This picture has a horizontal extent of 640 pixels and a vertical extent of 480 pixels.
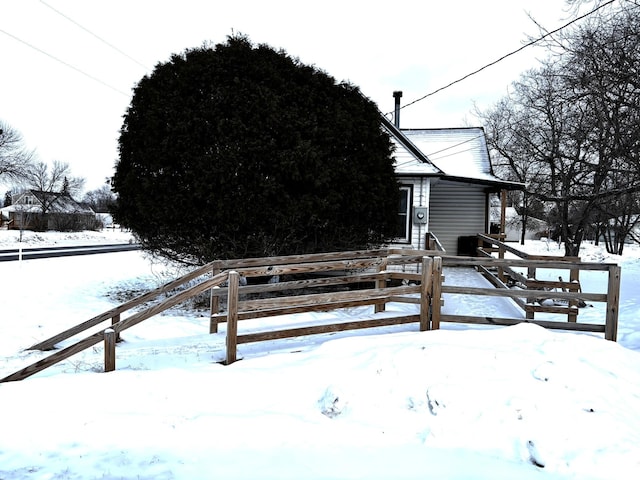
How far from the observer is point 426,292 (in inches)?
215

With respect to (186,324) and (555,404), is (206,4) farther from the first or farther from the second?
(555,404)

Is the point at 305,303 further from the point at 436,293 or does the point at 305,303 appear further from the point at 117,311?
the point at 117,311

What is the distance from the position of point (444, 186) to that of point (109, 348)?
13.1 metres

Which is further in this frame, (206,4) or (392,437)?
(206,4)

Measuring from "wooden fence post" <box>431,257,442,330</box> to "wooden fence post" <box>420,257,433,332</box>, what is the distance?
0.17 feet

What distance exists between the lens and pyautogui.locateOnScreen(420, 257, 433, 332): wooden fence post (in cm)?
541

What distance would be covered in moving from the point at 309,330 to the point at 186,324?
3215 mm

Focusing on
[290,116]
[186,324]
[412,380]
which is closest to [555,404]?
[412,380]

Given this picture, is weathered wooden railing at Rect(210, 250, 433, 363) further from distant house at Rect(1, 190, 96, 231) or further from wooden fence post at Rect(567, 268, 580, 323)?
distant house at Rect(1, 190, 96, 231)

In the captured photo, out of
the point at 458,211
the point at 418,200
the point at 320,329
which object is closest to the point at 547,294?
the point at 320,329

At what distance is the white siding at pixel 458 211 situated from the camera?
50.0 ft

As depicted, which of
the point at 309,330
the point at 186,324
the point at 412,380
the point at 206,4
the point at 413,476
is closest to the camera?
the point at 413,476

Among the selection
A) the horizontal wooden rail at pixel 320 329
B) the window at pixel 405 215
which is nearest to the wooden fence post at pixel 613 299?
the horizontal wooden rail at pixel 320 329

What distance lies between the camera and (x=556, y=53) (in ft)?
32.8
